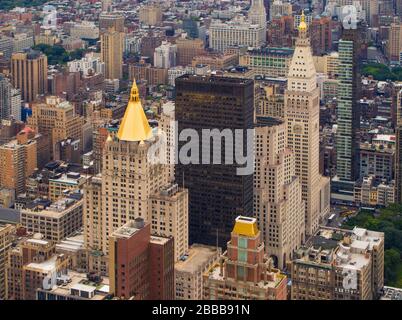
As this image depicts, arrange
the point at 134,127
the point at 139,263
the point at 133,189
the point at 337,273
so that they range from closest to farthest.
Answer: the point at 139,263 → the point at 337,273 → the point at 134,127 → the point at 133,189

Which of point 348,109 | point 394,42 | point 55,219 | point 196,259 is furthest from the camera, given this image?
point 394,42

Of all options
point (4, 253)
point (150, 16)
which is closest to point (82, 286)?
point (4, 253)

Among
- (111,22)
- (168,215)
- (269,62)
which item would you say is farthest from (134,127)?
(111,22)

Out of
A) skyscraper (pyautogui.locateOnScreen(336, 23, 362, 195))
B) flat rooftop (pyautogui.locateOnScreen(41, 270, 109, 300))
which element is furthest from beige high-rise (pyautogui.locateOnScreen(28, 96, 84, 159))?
flat rooftop (pyautogui.locateOnScreen(41, 270, 109, 300))

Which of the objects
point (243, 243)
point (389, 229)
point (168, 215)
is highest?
point (243, 243)

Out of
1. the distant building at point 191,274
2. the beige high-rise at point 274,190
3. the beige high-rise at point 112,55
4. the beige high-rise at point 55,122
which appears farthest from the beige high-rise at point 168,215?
the beige high-rise at point 112,55

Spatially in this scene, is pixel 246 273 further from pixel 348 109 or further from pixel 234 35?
pixel 234 35

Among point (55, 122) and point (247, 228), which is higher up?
point (247, 228)

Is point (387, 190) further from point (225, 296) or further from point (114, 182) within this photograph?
point (225, 296)

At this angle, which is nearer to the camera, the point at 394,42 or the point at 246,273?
the point at 246,273
